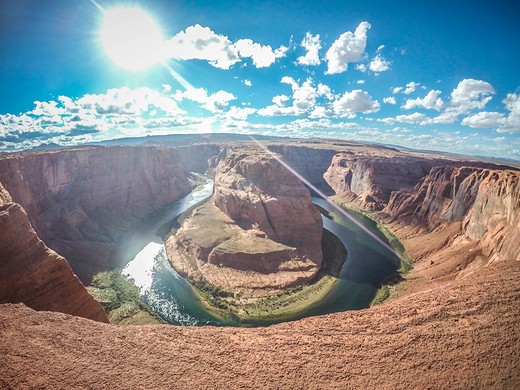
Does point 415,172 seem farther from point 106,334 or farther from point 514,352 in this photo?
point 106,334

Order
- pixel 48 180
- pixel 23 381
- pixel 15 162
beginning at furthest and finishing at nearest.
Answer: pixel 48 180 < pixel 15 162 < pixel 23 381

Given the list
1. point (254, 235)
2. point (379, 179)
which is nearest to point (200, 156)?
point (379, 179)

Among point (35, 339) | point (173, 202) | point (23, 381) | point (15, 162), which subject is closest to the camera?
point (23, 381)

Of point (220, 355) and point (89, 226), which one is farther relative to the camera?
point (89, 226)

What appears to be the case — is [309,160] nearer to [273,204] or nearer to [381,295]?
A: [273,204]

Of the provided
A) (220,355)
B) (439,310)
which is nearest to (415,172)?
(439,310)

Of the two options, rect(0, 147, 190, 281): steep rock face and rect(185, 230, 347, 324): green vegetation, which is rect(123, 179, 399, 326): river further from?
rect(0, 147, 190, 281): steep rock face
